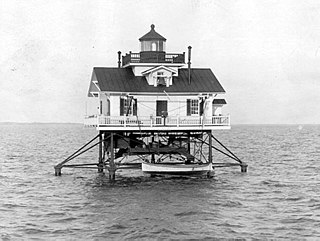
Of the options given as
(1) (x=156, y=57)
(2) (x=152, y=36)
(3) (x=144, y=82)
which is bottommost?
(3) (x=144, y=82)

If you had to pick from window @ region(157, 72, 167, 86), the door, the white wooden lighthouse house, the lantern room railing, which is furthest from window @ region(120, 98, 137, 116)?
the lantern room railing

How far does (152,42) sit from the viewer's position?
Answer: 47.9m

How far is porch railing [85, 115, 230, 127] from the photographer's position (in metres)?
43.3

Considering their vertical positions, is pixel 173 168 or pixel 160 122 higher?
pixel 160 122

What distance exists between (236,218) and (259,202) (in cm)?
536

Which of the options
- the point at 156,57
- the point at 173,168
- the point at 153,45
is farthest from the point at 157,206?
the point at 153,45

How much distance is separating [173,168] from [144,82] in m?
6.84

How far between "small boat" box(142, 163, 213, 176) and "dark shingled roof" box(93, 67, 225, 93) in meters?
5.30

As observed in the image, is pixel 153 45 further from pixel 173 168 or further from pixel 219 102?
pixel 173 168

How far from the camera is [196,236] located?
2930 centimetres

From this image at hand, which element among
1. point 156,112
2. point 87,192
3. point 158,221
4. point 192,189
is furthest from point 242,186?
point 158,221

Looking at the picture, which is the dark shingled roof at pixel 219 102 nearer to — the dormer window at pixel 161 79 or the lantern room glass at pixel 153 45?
the dormer window at pixel 161 79

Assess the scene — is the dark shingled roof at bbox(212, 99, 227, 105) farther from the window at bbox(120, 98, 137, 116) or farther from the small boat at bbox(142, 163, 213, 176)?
the window at bbox(120, 98, 137, 116)

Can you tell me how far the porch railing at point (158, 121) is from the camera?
142 feet
